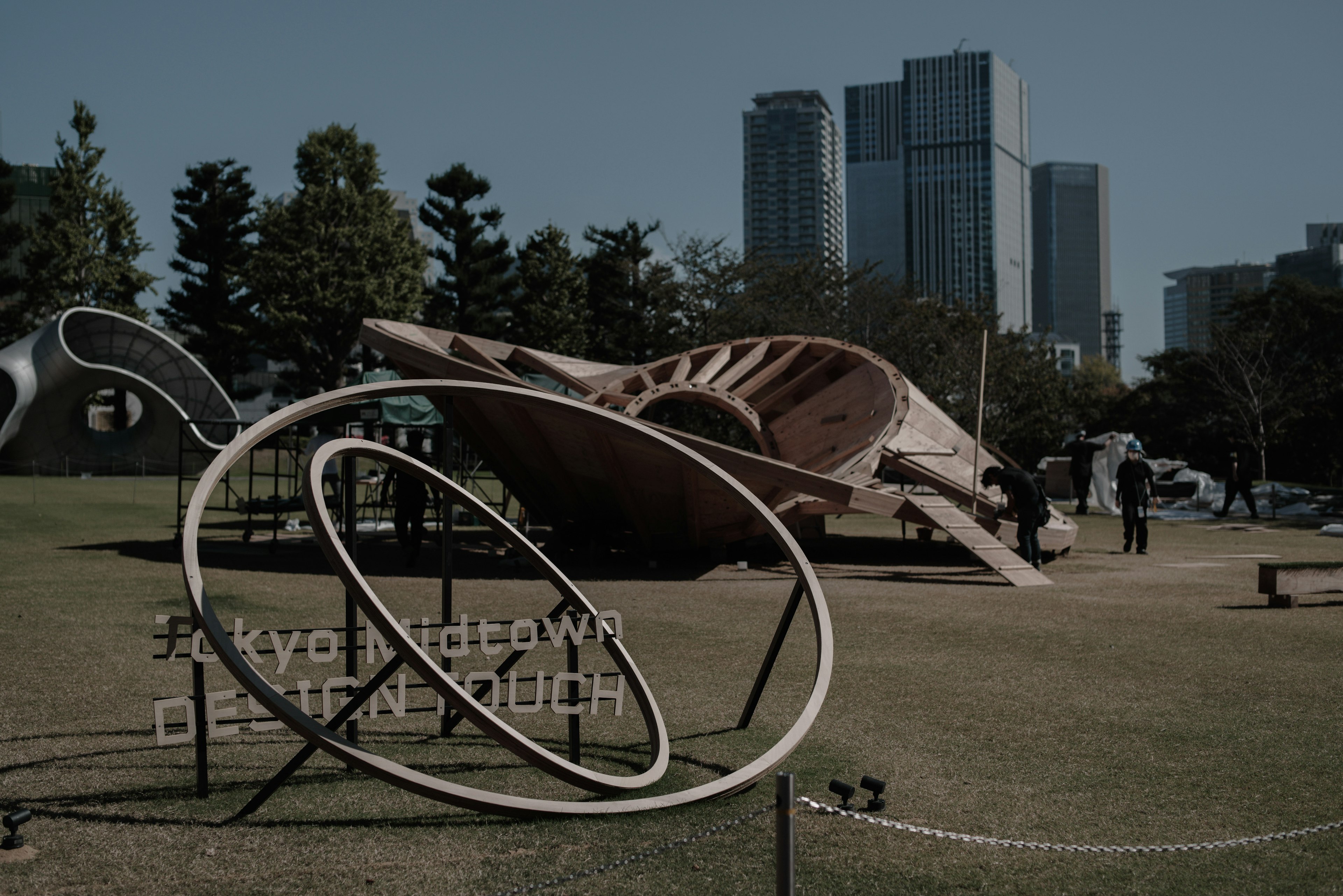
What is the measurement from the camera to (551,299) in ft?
170

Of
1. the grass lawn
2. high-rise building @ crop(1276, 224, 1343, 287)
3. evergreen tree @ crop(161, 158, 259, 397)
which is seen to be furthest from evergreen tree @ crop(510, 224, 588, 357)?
high-rise building @ crop(1276, 224, 1343, 287)

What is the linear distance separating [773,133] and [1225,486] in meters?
175

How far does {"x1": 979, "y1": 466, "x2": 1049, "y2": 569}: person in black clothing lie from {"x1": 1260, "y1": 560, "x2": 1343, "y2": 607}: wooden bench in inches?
112

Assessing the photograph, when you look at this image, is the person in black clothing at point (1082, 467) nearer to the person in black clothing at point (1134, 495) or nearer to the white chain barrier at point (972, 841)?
the person in black clothing at point (1134, 495)

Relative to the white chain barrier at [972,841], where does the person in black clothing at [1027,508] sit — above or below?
above

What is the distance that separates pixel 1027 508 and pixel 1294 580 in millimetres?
3223

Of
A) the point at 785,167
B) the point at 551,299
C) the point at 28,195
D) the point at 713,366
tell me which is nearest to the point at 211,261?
the point at 551,299

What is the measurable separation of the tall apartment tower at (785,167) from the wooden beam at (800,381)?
17372 centimetres

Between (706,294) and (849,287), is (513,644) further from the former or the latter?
(849,287)

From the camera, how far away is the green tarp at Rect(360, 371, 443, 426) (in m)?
20.0

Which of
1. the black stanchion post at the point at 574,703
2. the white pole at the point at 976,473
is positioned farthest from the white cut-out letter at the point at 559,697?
the white pole at the point at 976,473

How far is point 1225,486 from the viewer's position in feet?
83.7

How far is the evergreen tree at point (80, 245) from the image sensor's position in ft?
147

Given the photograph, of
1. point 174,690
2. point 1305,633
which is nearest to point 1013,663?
point 1305,633
